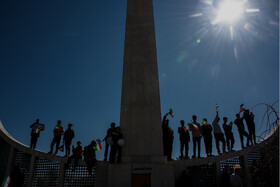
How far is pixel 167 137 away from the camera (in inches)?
386

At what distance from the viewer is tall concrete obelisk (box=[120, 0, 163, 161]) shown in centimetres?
933

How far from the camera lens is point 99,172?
8.78 metres

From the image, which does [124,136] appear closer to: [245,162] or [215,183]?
[215,183]

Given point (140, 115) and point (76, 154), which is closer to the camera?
point (76, 154)

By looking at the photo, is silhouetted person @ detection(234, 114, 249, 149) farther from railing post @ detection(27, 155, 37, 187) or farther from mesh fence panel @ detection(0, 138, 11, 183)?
mesh fence panel @ detection(0, 138, 11, 183)

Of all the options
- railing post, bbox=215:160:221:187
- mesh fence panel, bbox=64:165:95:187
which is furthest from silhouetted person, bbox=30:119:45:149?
railing post, bbox=215:160:221:187

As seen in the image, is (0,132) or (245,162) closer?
(245,162)

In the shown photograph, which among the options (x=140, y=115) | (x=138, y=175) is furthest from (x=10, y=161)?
(x=140, y=115)

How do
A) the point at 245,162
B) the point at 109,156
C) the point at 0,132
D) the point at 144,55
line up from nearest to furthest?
the point at 245,162 → the point at 109,156 → the point at 0,132 → the point at 144,55

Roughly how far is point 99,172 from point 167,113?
396 cm

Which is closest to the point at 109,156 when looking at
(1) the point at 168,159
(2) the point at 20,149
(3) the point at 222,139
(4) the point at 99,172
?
(4) the point at 99,172

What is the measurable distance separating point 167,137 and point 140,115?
5.13ft

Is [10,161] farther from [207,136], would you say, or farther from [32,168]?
[207,136]

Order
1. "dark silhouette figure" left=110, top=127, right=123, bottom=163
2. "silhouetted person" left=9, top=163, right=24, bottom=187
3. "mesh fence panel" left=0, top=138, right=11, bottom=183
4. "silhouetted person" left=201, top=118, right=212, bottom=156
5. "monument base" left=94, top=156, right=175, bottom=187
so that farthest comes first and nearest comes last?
"mesh fence panel" left=0, top=138, right=11, bottom=183, "silhouetted person" left=201, top=118, right=212, bottom=156, "dark silhouette figure" left=110, top=127, right=123, bottom=163, "monument base" left=94, top=156, right=175, bottom=187, "silhouetted person" left=9, top=163, right=24, bottom=187
